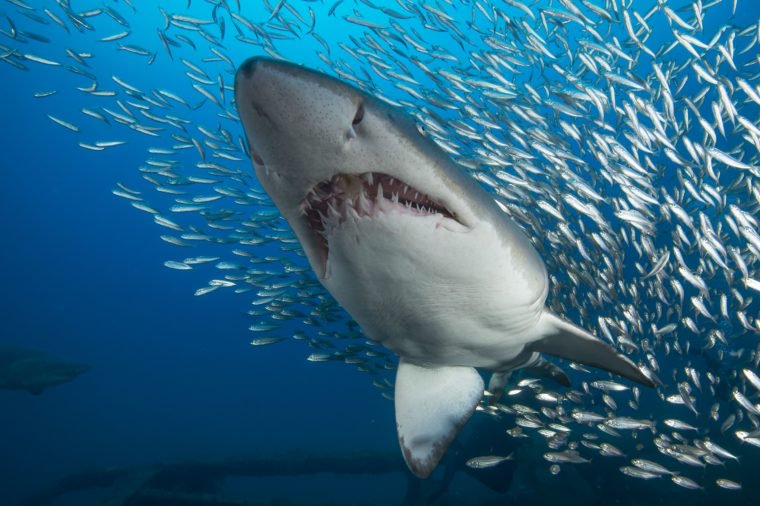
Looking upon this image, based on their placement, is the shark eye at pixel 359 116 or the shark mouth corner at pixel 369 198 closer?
the shark eye at pixel 359 116

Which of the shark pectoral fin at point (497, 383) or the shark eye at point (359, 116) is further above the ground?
the shark eye at point (359, 116)

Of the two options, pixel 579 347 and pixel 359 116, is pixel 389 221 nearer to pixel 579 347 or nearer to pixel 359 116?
pixel 359 116

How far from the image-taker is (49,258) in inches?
3777

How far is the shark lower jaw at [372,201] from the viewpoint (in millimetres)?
1629

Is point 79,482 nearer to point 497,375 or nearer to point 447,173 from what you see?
point 497,375

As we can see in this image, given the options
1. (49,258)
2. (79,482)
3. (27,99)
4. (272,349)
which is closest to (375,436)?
(272,349)

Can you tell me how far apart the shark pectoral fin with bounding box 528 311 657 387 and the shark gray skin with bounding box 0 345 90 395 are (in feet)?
64.7

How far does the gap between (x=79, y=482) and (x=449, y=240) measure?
17.9 m

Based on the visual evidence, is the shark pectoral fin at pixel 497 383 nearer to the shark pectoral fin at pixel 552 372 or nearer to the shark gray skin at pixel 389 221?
the shark pectoral fin at pixel 552 372

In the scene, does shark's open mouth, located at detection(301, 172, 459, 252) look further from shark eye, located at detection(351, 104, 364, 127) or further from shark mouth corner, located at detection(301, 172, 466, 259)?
shark eye, located at detection(351, 104, 364, 127)

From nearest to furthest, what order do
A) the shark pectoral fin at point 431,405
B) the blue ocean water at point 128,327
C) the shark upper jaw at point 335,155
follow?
the shark upper jaw at point 335,155 → the shark pectoral fin at point 431,405 → the blue ocean water at point 128,327

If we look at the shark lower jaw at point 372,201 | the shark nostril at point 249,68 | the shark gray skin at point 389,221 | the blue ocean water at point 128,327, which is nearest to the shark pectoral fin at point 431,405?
the shark gray skin at point 389,221

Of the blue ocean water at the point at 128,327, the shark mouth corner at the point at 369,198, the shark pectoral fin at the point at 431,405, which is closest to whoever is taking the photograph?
the shark mouth corner at the point at 369,198

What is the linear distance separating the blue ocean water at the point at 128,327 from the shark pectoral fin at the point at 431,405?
24419 millimetres
